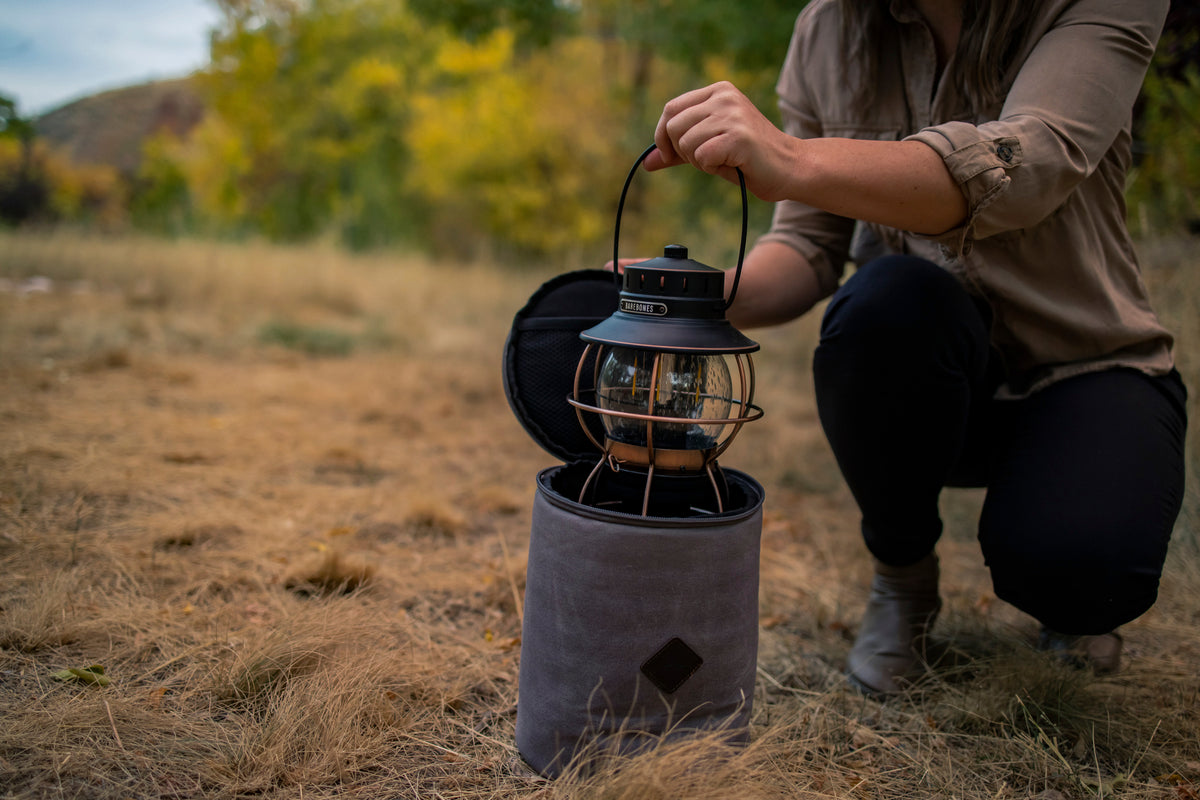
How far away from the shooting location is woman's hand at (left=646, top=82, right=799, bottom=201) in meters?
1.18

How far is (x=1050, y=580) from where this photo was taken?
5.02 feet

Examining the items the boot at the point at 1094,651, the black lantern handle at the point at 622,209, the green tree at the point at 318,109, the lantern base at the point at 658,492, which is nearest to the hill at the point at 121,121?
the green tree at the point at 318,109

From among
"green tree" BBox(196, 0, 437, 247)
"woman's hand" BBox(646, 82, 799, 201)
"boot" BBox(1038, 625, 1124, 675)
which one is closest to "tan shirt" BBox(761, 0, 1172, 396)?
"woman's hand" BBox(646, 82, 799, 201)

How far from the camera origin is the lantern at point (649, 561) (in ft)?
4.06

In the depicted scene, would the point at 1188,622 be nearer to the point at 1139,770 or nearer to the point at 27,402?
the point at 1139,770

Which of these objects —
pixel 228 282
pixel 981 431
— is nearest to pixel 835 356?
pixel 981 431

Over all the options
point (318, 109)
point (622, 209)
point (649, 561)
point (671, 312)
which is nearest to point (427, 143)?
point (318, 109)

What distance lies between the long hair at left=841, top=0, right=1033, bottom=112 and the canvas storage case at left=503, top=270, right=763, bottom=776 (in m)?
0.98

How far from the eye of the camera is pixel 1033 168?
129 centimetres

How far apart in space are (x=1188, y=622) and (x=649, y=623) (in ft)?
5.87

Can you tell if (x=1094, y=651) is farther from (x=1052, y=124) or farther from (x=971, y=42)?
(x=971, y=42)

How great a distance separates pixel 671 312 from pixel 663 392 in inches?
6.7

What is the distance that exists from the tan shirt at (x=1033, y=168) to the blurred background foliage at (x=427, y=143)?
5249 mm

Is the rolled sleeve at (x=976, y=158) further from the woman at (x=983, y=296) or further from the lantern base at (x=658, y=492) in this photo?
the lantern base at (x=658, y=492)
